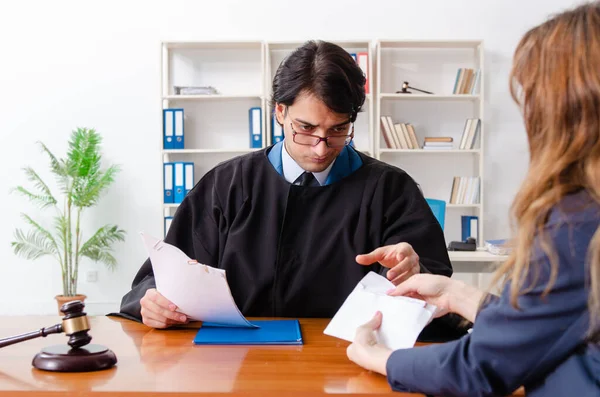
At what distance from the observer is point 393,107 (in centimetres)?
575

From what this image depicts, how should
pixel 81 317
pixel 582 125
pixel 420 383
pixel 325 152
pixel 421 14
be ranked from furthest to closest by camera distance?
pixel 421 14 → pixel 325 152 → pixel 81 317 → pixel 420 383 → pixel 582 125

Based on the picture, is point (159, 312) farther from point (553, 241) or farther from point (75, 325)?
point (553, 241)

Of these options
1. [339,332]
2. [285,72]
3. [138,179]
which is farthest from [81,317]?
[138,179]

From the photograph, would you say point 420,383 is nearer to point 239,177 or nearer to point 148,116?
point 239,177

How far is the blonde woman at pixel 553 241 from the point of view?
960 mm

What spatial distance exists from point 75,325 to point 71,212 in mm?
4724

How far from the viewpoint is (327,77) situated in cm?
197

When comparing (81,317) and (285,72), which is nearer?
(81,317)

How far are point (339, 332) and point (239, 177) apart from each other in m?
0.83

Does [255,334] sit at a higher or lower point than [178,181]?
lower

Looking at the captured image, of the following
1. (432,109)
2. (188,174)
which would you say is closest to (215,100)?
(188,174)

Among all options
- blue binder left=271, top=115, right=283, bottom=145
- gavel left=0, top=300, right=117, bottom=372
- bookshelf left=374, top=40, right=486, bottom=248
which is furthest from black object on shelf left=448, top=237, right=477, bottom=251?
gavel left=0, top=300, right=117, bottom=372

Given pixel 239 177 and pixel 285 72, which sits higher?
Result: pixel 285 72

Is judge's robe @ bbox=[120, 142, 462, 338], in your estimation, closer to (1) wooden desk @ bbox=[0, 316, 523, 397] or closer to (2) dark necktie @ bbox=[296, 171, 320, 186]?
(2) dark necktie @ bbox=[296, 171, 320, 186]
